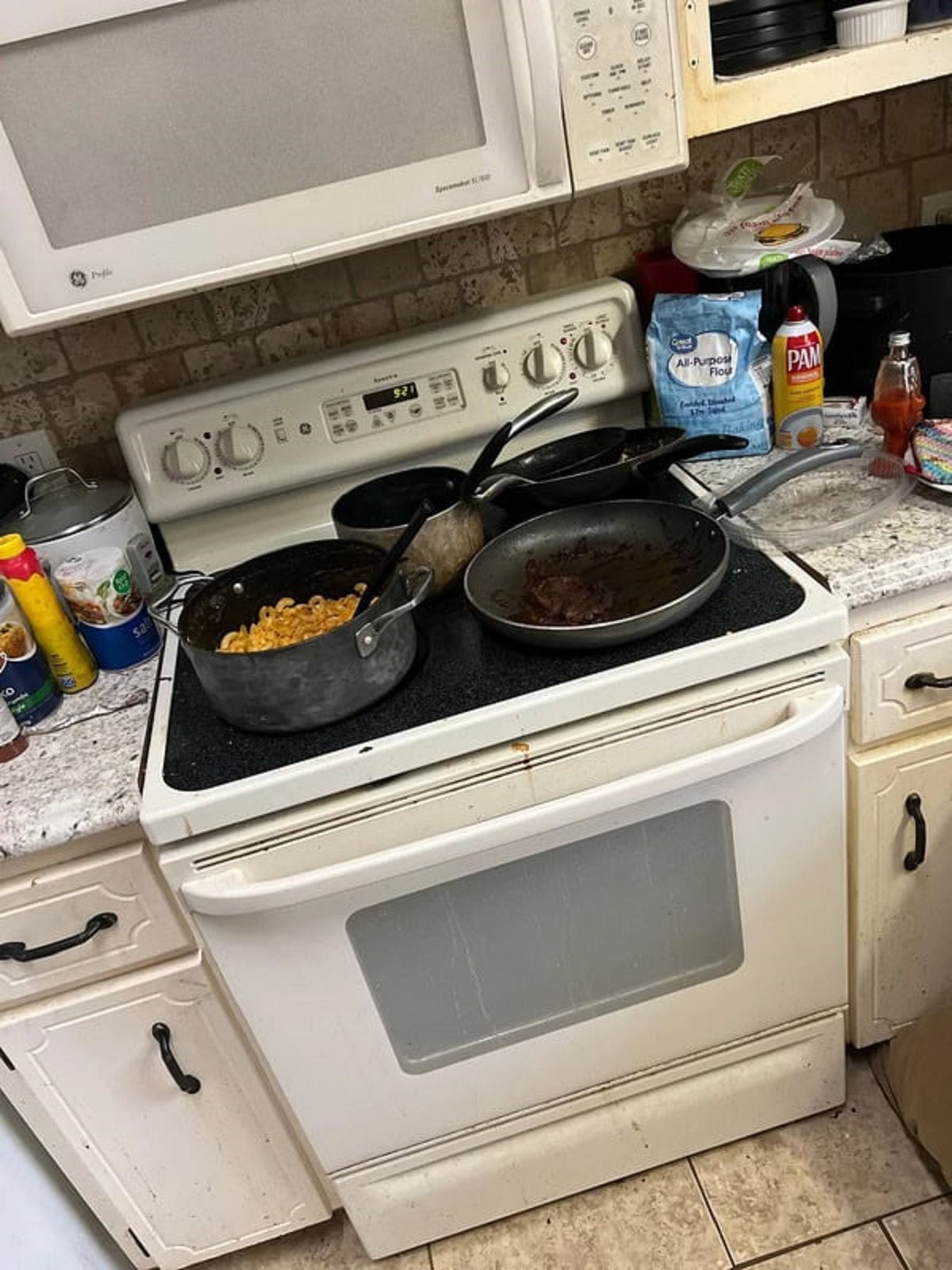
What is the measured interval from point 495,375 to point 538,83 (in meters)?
0.40

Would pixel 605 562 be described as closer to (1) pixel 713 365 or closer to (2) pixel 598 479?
(2) pixel 598 479

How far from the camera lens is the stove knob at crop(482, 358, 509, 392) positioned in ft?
4.29

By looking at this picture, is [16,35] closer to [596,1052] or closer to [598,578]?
[598,578]

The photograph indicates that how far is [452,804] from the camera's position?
0.98 meters

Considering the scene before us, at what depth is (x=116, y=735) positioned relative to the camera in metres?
1.07

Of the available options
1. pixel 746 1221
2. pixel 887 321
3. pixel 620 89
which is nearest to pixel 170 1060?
pixel 746 1221

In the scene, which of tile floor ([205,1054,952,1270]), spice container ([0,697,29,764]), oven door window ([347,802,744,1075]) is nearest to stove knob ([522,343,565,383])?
oven door window ([347,802,744,1075])

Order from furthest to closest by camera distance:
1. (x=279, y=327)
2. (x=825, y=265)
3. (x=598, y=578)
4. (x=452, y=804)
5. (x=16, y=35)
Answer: (x=279, y=327) → (x=825, y=265) → (x=598, y=578) → (x=452, y=804) → (x=16, y=35)

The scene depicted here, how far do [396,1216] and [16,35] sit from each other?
4.50 ft

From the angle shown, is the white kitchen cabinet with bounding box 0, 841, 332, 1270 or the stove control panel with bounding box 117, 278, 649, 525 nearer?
the white kitchen cabinet with bounding box 0, 841, 332, 1270

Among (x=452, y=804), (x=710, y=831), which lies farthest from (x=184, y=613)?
(x=710, y=831)

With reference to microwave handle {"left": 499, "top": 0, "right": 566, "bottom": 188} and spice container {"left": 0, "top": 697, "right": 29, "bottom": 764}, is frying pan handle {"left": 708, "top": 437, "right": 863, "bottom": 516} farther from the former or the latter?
spice container {"left": 0, "top": 697, "right": 29, "bottom": 764}

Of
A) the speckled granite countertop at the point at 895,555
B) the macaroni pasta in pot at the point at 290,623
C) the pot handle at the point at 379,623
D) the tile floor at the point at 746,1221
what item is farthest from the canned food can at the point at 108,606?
the tile floor at the point at 746,1221

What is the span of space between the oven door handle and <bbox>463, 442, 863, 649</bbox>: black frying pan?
0.14m
